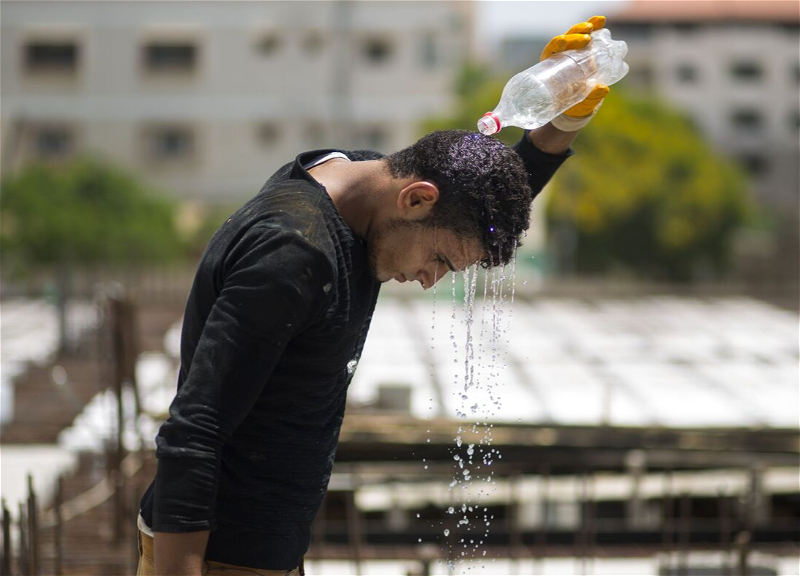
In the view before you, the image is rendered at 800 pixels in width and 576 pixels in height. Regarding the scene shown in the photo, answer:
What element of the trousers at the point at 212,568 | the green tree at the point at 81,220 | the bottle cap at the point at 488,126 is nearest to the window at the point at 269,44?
the green tree at the point at 81,220

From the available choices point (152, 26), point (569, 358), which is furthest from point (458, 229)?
point (152, 26)

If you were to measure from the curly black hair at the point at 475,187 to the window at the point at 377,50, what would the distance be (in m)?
29.2

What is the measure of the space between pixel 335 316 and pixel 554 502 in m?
5.96

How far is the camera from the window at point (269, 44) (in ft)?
97.6

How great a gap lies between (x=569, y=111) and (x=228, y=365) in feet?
2.87

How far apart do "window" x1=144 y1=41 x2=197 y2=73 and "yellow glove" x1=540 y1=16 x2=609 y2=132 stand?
29.2m

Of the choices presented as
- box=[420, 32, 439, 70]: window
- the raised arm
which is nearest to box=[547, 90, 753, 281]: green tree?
box=[420, 32, 439, 70]: window

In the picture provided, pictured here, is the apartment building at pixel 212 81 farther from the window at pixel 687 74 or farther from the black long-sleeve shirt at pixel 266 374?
the black long-sleeve shirt at pixel 266 374

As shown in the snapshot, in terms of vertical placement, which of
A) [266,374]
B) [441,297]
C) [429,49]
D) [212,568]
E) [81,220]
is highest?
[429,49]

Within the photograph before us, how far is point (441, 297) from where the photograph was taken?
1875 cm

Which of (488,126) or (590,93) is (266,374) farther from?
(590,93)

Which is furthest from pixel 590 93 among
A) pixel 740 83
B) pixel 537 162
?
pixel 740 83

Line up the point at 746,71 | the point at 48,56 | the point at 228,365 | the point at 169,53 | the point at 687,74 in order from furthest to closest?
the point at 746,71 < the point at 687,74 < the point at 169,53 < the point at 48,56 < the point at 228,365

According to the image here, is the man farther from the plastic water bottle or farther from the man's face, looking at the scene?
the plastic water bottle
